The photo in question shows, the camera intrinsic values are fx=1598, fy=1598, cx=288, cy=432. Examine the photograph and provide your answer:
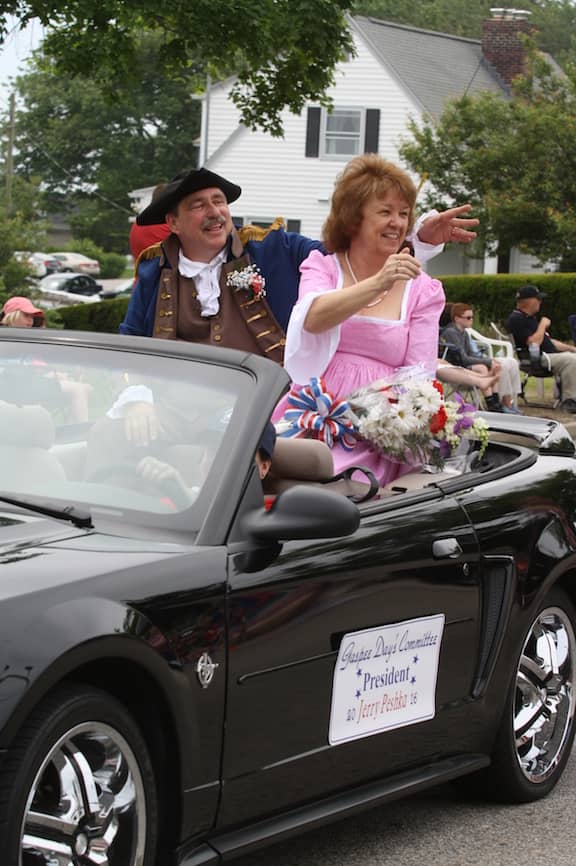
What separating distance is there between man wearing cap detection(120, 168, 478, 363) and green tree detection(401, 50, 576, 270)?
29.4 meters

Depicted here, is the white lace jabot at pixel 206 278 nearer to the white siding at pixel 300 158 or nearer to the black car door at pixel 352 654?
the black car door at pixel 352 654

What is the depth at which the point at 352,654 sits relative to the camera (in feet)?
13.8

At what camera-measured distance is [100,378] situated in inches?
167

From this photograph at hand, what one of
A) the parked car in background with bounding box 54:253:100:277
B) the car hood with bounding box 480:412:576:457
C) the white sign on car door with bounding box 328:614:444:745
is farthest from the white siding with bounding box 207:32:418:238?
the white sign on car door with bounding box 328:614:444:745

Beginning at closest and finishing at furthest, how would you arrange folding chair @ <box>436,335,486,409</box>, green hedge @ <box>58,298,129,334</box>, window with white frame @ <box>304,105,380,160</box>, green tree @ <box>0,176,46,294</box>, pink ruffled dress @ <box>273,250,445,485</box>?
1. pink ruffled dress @ <box>273,250,445,485</box>
2. folding chair @ <box>436,335,486,409</box>
3. green tree @ <box>0,176,46,294</box>
4. green hedge @ <box>58,298,129,334</box>
5. window with white frame @ <box>304,105,380,160</box>

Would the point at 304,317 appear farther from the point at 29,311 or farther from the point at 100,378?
the point at 29,311

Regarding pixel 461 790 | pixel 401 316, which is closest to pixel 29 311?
pixel 401 316

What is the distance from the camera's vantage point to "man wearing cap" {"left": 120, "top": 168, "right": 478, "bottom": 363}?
614 cm

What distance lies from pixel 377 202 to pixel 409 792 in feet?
7.25

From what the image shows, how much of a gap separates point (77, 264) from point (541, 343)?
6149 centimetres

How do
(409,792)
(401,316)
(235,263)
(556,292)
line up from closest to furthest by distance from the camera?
1. (409,792)
2. (401,316)
3. (235,263)
4. (556,292)

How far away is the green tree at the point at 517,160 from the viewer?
118ft

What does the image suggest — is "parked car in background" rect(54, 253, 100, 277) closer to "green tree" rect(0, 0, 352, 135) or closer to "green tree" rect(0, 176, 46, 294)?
Answer: "green tree" rect(0, 176, 46, 294)

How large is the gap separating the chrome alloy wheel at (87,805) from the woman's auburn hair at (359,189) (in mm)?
2840
